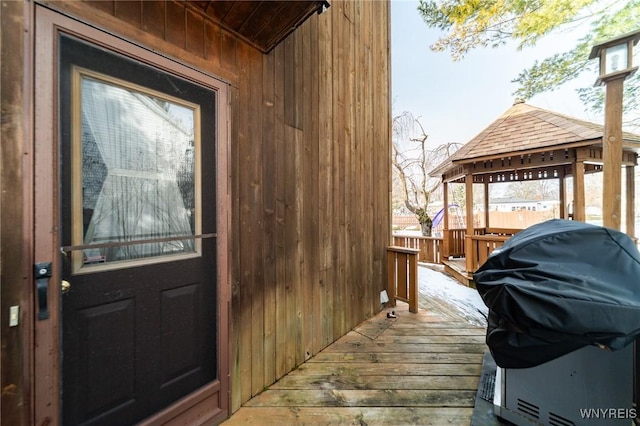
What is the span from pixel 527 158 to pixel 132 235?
22.4ft

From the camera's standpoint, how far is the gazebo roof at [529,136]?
4.77 metres

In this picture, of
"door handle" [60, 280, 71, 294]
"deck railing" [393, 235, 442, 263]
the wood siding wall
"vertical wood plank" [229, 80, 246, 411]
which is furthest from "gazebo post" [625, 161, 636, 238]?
"door handle" [60, 280, 71, 294]

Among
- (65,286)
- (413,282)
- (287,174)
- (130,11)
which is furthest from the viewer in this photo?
(413,282)

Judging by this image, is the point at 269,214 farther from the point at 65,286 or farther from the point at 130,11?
the point at 130,11

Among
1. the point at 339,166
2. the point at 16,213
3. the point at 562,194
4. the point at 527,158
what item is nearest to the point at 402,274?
the point at 339,166

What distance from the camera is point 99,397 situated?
1212mm

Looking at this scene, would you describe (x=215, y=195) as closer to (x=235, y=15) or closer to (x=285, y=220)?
(x=285, y=220)

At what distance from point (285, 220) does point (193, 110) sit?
1057mm

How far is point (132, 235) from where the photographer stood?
1344 mm

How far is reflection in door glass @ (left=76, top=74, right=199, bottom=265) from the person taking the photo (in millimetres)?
1208

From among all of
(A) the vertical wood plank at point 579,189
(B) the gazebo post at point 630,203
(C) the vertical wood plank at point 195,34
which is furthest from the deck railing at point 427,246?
(C) the vertical wood plank at point 195,34

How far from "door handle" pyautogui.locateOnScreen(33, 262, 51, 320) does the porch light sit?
4171mm

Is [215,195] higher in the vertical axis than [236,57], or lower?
lower

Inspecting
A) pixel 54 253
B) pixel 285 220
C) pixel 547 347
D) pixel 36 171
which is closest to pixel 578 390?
pixel 547 347
